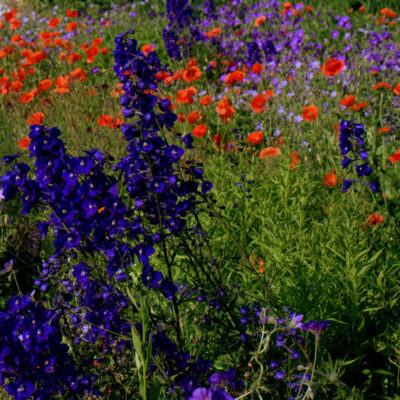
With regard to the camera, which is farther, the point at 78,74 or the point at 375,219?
the point at 78,74

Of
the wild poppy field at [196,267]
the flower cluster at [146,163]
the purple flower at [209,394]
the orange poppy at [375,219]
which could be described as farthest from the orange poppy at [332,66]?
the purple flower at [209,394]

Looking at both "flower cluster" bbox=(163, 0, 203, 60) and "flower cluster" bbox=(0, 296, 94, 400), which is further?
"flower cluster" bbox=(163, 0, 203, 60)

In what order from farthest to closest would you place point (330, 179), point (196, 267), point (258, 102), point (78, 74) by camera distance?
1. point (78, 74)
2. point (258, 102)
3. point (330, 179)
4. point (196, 267)

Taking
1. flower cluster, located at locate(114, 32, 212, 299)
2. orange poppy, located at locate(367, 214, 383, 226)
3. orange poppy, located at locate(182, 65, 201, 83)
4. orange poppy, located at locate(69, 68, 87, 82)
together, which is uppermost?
flower cluster, located at locate(114, 32, 212, 299)

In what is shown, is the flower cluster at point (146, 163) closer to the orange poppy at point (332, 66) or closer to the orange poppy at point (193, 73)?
the orange poppy at point (332, 66)

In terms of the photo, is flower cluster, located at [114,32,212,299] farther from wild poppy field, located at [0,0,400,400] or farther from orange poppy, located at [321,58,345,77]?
orange poppy, located at [321,58,345,77]

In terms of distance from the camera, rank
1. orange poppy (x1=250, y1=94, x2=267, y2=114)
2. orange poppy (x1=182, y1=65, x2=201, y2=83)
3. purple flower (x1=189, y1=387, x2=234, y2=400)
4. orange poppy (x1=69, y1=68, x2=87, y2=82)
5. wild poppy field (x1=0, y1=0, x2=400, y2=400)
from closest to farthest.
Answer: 1. purple flower (x1=189, y1=387, x2=234, y2=400)
2. wild poppy field (x1=0, y1=0, x2=400, y2=400)
3. orange poppy (x1=250, y1=94, x2=267, y2=114)
4. orange poppy (x1=182, y1=65, x2=201, y2=83)
5. orange poppy (x1=69, y1=68, x2=87, y2=82)

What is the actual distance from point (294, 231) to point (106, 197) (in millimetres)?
1449

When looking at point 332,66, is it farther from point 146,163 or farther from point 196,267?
point 146,163

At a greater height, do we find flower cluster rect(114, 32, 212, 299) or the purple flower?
flower cluster rect(114, 32, 212, 299)

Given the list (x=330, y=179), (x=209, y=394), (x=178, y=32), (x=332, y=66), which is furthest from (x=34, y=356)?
(x=178, y=32)

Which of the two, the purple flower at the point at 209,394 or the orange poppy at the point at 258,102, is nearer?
the purple flower at the point at 209,394

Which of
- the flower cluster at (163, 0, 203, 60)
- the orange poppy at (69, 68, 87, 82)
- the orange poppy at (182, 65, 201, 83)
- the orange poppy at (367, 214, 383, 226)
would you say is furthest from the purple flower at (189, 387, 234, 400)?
the flower cluster at (163, 0, 203, 60)

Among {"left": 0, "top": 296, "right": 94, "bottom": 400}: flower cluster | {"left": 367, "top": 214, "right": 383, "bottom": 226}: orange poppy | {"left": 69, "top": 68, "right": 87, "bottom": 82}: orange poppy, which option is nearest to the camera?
{"left": 0, "top": 296, "right": 94, "bottom": 400}: flower cluster
